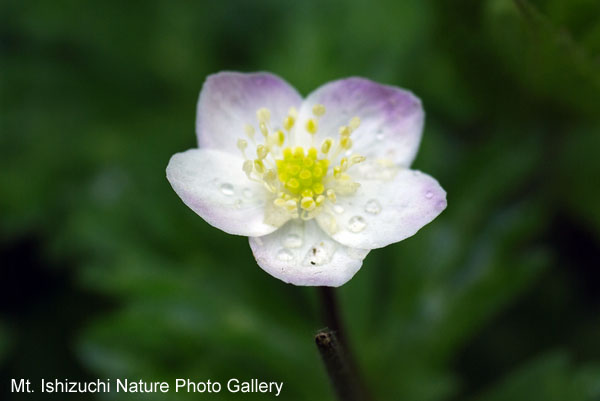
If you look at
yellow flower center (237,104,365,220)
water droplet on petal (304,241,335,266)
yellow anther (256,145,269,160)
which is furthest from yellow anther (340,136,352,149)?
water droplet on petal (304,241,335,266)

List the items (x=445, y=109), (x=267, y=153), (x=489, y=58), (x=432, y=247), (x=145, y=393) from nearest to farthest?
(x=267, y=153) < (x=145, y=393) < (x=432, y=247) < (x=489, y=58) < (x=445, y=109)

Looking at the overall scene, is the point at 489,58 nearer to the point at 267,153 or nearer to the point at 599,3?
the point at 599,3

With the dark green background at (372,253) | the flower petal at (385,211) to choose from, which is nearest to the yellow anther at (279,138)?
the flower petal at (385,211)

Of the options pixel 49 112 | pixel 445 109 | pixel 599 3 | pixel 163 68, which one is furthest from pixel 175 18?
pixel 599 3

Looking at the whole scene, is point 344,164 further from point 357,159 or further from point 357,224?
point 357,224

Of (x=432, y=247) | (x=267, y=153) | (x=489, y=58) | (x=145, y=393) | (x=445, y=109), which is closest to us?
(x=267, y=153)

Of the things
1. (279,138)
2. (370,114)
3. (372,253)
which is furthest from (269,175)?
(372,253)

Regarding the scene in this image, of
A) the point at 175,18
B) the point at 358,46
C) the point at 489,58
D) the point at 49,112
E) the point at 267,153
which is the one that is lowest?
the point at 267,153

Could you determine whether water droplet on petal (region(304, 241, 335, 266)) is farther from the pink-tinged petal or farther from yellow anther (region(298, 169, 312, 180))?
the pink-tinged petal
